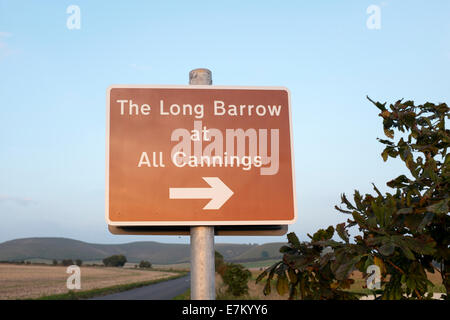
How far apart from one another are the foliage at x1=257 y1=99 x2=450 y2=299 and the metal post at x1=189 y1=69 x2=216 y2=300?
61cm

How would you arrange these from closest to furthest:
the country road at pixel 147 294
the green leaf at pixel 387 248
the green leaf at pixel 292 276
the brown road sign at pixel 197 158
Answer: the green leaf at pixel 387 248 < the brown road sign at pixel 197 158 < the green leaf at pixel 292 276 < the country road at pixel 147 294

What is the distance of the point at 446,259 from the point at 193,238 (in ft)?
5.85

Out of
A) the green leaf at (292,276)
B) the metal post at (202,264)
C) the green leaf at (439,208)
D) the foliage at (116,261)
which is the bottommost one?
the foliage at (116,261)

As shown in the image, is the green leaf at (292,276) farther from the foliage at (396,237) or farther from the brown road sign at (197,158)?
the brown road sign at (197,158)

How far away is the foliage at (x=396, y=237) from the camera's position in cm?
245

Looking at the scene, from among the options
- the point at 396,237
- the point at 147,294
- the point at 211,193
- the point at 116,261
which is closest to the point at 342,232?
the point at 396,237

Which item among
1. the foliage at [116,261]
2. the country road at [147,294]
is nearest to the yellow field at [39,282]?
the country road at [147,294]

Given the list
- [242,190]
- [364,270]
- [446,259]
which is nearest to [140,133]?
[242,190]

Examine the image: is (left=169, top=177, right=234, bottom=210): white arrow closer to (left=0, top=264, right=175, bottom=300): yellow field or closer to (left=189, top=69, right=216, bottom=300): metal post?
(left=189, top=69, right=216, bottom=300): metal post

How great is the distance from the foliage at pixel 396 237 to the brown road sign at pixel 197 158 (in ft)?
1.51

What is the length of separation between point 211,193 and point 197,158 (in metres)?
0.22

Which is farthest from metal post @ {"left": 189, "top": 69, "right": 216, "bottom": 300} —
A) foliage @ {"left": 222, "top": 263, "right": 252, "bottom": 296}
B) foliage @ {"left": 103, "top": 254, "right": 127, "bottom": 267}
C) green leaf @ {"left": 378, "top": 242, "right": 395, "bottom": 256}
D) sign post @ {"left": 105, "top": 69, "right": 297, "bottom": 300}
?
foliage @ {"left": 103, "top": 254, "right": 127, "bottom": 267}

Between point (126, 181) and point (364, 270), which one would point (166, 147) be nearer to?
point (126, 181)

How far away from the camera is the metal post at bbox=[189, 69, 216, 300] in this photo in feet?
7.79
